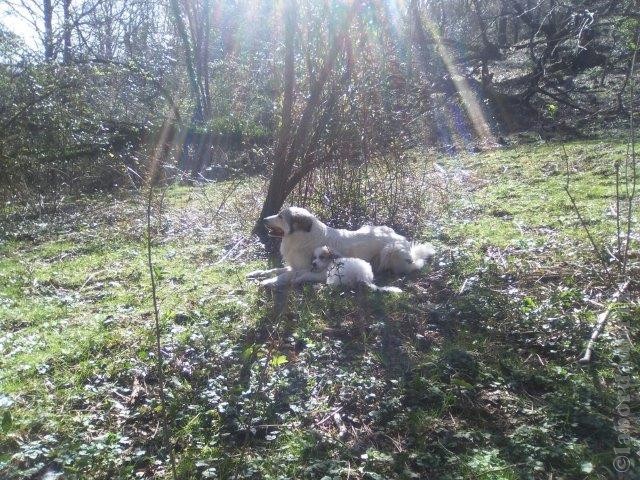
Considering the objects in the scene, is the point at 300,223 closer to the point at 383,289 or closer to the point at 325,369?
the point at 383,289

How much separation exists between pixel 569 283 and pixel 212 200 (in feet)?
25.0

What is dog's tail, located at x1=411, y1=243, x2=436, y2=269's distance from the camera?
667 centimetres

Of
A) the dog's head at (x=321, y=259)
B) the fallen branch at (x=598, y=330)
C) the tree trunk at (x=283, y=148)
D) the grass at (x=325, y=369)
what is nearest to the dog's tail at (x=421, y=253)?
the grass at (x=325, y=369)

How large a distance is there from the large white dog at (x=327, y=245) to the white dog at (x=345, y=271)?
0.21m

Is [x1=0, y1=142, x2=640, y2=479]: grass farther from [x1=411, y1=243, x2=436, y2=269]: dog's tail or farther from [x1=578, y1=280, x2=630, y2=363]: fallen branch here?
[x1=411, y1=243, x2=436, y2=269]: dog's tail

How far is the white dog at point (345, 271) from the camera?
6.00 m

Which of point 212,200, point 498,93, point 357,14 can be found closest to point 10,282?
point 212,200

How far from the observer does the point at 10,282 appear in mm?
6855

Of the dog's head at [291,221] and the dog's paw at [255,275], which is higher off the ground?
the dog's head at [291,221]

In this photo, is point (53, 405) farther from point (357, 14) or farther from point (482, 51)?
point (482, 51)

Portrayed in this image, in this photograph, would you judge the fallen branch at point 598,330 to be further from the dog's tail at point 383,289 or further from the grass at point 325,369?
the dog's tail at point 383,289

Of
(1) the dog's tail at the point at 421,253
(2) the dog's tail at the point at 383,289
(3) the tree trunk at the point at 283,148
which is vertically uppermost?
(3) the tree trunk at the point at 283,148

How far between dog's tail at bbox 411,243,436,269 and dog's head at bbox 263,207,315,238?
1351 millimetres

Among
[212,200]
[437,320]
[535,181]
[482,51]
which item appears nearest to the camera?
[437,320]
